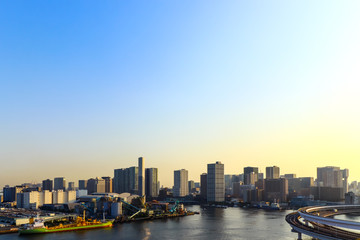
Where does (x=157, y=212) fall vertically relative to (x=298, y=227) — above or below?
below

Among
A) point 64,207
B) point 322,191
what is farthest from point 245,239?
point 322,191

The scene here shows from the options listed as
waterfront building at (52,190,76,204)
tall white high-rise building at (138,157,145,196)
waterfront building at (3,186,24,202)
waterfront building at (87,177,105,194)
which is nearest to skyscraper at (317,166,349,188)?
tall white high-rise building at (138,157,145,196)

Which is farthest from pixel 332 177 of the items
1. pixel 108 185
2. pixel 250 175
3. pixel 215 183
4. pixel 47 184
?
pixel 47 184

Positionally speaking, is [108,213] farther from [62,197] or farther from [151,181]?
[151,181]

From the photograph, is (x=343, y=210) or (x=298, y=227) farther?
(x=343, y=210)

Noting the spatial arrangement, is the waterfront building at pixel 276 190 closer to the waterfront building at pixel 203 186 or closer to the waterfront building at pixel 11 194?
the waterfront building at pixel 203 186

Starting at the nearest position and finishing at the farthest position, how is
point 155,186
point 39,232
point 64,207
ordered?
point 39,232 → point 64,207 → point 155,186

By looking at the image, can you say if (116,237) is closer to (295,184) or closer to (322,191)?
(322,191)

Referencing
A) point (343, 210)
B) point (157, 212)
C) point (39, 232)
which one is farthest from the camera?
point (157, 212)
